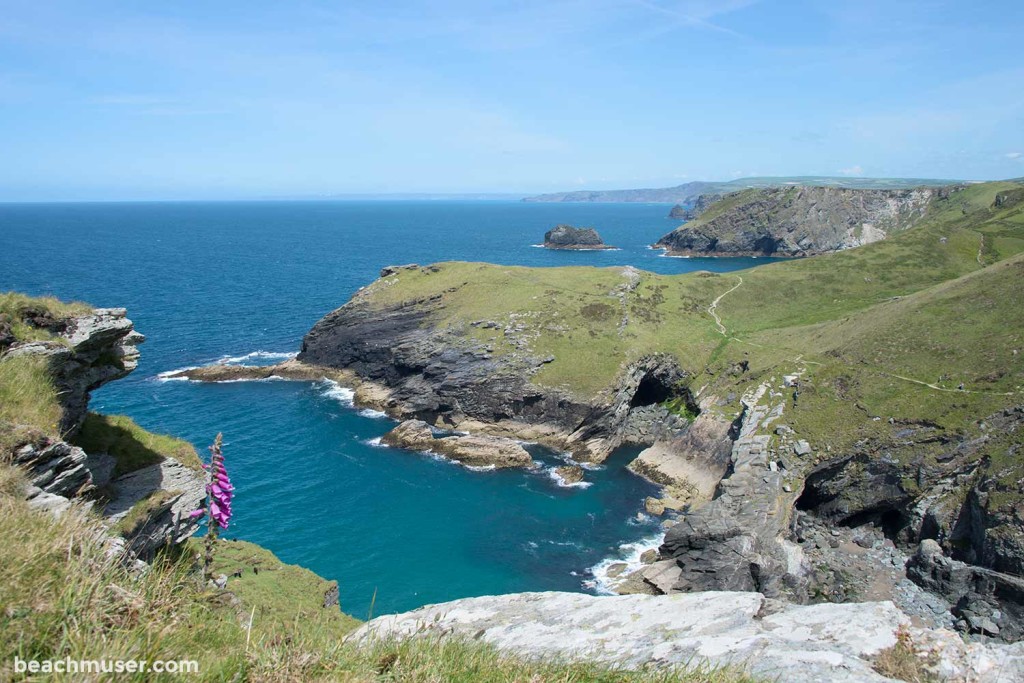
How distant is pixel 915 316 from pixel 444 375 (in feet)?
169

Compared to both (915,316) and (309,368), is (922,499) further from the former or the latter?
(309,368)

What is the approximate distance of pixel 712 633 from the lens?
10.1m

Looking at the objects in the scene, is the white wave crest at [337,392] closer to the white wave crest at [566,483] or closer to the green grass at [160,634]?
the white wave crest at [566,483]

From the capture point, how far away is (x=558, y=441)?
64.9 metres

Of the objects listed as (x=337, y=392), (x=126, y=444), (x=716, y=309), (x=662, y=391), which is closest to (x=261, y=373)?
(x=337, y=392)

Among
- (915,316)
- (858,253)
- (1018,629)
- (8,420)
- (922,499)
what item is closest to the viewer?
(8,420)

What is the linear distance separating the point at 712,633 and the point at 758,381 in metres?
57.7

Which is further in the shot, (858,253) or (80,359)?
(858,253)

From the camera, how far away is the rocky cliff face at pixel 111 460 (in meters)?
17.0

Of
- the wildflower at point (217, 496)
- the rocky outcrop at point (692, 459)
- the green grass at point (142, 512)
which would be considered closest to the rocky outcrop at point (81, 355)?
the green grass at point (142, 512)

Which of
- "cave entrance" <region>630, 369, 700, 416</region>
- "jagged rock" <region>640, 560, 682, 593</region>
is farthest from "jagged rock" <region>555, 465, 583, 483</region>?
"jagged rock" <region>640, 560, 682, 593</region>

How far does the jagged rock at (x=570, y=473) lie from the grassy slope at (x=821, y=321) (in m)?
10.6

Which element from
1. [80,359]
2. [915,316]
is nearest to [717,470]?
[915,316]

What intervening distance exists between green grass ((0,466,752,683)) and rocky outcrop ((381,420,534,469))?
52152 millimetres
